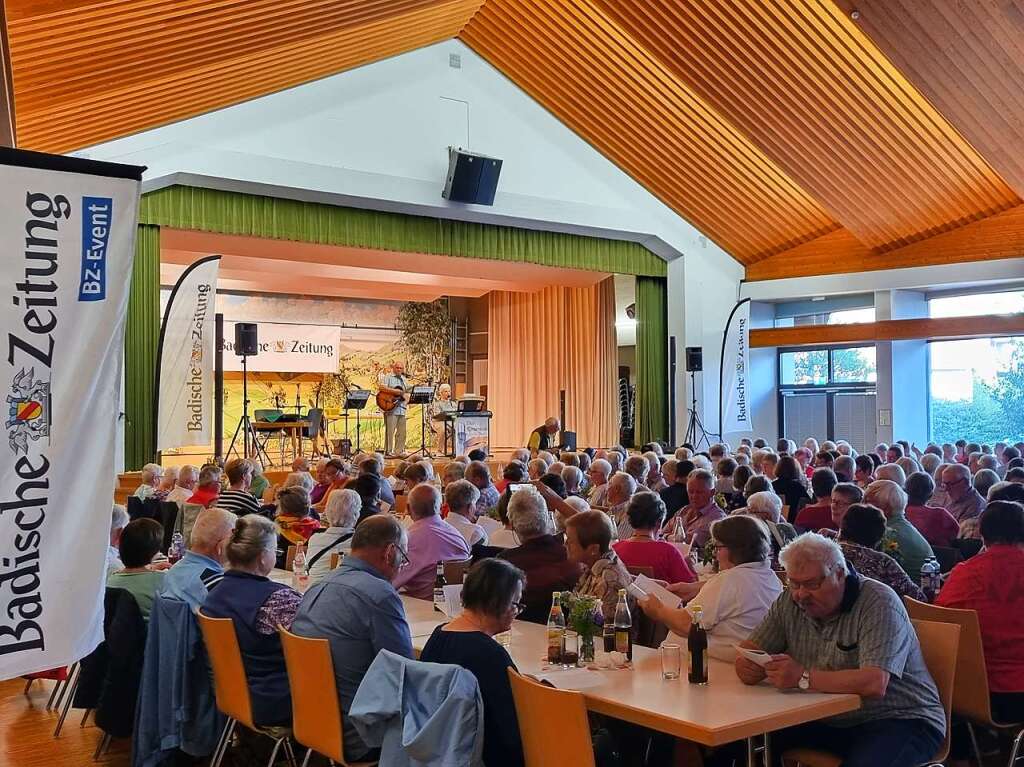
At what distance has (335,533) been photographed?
5.46 m

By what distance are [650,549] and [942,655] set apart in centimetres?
154

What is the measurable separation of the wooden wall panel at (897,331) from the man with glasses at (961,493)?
819cm

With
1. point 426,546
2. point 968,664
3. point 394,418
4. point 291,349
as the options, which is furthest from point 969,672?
point 291,349

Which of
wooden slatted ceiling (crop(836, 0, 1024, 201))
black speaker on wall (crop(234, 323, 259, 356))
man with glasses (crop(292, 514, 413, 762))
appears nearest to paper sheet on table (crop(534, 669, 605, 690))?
man with glasses (crop(292, 514, 413, 762))

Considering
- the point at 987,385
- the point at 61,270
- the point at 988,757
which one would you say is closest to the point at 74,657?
the point at 61,270

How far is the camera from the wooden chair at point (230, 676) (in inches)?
152

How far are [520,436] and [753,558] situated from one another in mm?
16643

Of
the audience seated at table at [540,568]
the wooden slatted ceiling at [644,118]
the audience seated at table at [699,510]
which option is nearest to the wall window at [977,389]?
the wooden slatted ceiling at [644,118]

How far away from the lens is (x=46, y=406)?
2314 mm

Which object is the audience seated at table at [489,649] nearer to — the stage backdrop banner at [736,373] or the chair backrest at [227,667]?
the chair backrest at [227,667]

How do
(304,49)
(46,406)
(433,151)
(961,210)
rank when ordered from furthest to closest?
(961,210), (433,151), (304,49), (46,406)

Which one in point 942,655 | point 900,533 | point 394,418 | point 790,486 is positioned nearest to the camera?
point 942,655

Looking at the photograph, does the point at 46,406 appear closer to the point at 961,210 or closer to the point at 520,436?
the point at 961,210

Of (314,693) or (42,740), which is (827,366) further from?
(314,693)
